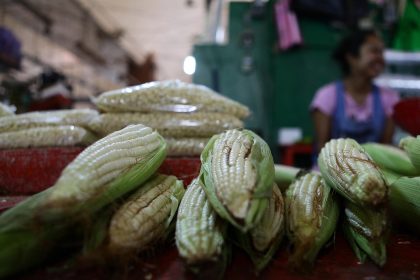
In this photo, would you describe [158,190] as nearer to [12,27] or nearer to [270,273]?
[270,273]

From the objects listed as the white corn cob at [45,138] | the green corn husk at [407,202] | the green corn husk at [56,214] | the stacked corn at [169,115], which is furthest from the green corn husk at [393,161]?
the white corn cob at [45,138]

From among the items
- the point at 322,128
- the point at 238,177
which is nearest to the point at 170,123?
the point at 238,177

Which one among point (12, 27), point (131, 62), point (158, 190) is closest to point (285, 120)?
point (158, 190)

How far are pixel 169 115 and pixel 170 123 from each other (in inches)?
2.0

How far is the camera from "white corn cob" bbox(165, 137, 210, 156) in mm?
1674

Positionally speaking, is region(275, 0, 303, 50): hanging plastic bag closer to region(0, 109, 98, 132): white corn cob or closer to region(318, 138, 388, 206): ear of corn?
region(0, 109, 98, 132): white corn cob

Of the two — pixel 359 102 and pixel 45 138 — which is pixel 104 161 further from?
pixel 359 102

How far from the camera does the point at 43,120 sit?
172 cm

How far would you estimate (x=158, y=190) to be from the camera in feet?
3.62

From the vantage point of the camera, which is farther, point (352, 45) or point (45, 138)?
point (352, 45)

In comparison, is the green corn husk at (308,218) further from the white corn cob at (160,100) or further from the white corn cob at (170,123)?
the white corn cob at (160,100)

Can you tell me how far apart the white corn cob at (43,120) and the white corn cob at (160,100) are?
11 cm

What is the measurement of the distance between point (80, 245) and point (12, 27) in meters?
7.79

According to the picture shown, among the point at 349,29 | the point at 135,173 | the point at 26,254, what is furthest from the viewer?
the point at 349,29
